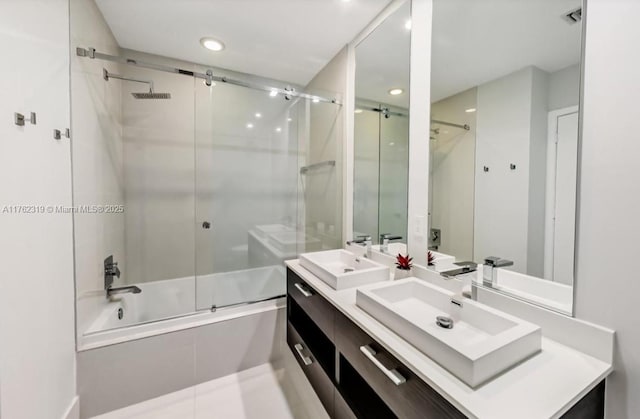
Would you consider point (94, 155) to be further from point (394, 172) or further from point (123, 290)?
point (394, 172)

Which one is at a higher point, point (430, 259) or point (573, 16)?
Answer: point (573, 16)

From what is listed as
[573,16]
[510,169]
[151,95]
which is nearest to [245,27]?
[151,95]

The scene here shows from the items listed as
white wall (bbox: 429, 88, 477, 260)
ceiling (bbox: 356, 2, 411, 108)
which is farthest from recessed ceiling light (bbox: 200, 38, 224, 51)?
white wall (bbox: 429, 88, 477, 260)

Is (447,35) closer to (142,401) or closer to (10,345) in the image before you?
(10,345)

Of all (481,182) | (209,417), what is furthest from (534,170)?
(209,417)

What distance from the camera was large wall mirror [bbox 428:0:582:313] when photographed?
921 mm

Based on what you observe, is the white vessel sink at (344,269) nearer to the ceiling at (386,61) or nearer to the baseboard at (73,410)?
the ceiling at (386,61)

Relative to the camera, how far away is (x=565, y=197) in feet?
3.02

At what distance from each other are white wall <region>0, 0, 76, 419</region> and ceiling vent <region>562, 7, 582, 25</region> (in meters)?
2.16

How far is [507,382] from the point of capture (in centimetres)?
69

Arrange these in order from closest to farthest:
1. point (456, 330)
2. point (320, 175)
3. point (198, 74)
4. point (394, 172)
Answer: point (456, 330) → point (394, 172) → point (198, 74) → point (320, 175)

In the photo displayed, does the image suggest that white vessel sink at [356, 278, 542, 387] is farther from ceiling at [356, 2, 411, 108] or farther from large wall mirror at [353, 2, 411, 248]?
ceiling at [356, 2, 411, 108]

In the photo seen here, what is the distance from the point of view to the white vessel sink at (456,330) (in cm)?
70

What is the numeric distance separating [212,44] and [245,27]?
1.48 ft
